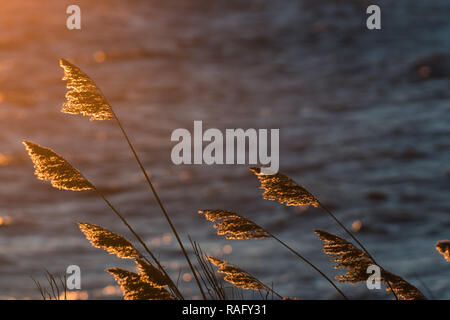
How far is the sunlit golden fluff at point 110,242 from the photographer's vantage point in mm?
3111

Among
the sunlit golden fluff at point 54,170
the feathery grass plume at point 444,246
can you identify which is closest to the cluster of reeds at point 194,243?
the sunlit golden fluff at point 54,170

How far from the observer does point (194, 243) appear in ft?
10.2

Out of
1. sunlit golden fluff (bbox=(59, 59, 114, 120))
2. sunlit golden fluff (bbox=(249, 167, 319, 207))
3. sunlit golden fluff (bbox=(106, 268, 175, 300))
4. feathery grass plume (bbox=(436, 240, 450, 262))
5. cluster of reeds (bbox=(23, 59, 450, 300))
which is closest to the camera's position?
feathery grass plume (bbox=(436, 240, 450, 262))

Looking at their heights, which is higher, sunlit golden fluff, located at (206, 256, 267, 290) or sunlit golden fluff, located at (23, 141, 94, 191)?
sunlit golden fluff, located at (23, 141, 94, 191)

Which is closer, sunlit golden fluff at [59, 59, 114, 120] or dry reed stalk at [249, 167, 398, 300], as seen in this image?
dry reed stalk at [249, 167, 398, 300]

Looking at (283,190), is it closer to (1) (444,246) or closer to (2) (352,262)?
(2) (352,262)

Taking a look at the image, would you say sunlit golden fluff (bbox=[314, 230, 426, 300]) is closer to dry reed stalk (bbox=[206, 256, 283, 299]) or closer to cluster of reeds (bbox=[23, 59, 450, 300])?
cluster of reeds (bbox=[23, 59, 450, 300])

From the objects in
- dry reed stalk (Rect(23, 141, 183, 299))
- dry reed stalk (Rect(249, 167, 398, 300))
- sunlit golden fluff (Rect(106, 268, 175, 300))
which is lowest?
sunlit golden fluff (Rect(106, 268, 175, 300))

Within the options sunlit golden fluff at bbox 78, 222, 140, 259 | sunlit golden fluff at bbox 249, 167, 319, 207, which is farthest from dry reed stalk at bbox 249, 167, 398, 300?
sunlit golden fluff at bbox 78, 222, 140, 259

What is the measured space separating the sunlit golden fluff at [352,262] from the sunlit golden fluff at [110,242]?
0.92 meters

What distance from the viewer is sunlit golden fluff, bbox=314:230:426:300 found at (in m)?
3.12

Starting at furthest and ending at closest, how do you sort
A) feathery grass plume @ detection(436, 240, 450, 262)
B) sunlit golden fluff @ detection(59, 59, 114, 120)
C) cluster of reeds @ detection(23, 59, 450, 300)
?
1. sunlit golden fluff @ detection(59, 59, 114, 120)
2. cluster of reeds @ detection(23, 59, 450, 300)
3. feathery grass plume @ detection(436, 240, 450, 262)

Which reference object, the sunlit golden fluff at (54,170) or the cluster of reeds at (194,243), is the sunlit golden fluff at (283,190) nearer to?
the cluster of reeds at (194,243)

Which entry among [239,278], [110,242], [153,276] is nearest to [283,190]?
[239,278]
